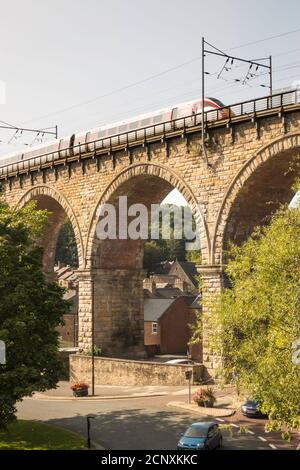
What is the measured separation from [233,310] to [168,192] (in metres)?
26.6

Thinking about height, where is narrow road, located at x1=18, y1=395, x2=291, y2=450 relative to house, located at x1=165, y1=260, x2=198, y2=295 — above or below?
below

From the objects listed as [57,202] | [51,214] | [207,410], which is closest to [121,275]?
[51,214]

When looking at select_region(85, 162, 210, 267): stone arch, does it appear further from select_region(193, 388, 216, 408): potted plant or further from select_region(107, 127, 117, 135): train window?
select_region(193, 388, 216, 408): potted plant

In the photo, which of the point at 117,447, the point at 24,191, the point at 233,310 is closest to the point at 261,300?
the point at 233,310

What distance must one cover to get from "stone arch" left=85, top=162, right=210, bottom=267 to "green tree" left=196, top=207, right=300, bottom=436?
15.9 meters

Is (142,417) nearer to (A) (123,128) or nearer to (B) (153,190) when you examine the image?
(B) (153,190)

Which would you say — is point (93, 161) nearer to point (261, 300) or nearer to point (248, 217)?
point (248, 217)

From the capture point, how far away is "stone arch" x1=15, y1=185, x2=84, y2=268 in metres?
46.2

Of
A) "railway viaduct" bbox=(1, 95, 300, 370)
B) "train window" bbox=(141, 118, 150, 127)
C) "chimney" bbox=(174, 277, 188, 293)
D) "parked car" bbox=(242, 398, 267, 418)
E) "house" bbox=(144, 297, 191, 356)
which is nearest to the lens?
"parked car" bbox=(242, 398, 267, 418)

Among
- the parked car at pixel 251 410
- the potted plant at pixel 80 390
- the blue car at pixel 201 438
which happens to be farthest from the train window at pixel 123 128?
the blue car at pixel 201 438

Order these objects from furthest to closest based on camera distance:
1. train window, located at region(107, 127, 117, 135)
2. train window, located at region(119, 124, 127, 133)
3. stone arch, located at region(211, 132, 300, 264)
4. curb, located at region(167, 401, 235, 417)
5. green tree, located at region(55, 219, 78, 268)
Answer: green tree, located at region(55, 219, 78, 268) → train window, located at region(107, 127, 117, 135) → train window, located at region(119, 124, 127, 133) → stone arch, located at region(211, 132, 300, 264) → curb, located at region(167, 401, 235, 417)

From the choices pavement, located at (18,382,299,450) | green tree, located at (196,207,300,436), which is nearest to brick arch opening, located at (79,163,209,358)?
pavement, located at (18,382,299,450)

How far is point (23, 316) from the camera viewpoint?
24.0 metres

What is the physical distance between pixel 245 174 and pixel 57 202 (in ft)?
73.2
